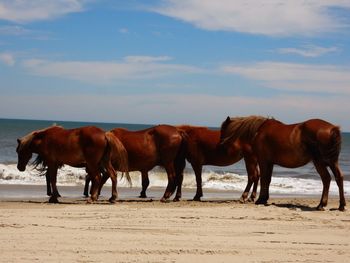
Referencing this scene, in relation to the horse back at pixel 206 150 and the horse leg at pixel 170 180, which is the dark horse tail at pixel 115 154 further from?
the horse back at pixel 206 150

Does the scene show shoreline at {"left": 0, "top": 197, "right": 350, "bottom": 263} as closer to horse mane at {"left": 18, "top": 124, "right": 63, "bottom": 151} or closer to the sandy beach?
the sandy beach

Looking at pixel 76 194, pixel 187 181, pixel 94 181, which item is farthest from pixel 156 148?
pixel 187 181

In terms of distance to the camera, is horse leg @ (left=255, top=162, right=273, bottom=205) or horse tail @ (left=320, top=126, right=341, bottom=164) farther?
horse leg @ (left=255, top=162, right=273, bottom=205)

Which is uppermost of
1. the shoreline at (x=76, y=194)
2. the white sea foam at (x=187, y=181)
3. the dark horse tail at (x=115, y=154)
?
the dark horse tail at (x=115, y=154)

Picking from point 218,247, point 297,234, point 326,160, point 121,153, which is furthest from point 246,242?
point 121,153

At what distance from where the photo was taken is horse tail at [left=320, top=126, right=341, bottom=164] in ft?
38.2

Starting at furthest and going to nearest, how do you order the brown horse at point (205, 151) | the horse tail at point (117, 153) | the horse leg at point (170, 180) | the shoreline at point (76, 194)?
1. the shoreline at point (76, 194)
2. the brown horse at point (205, 151)
3. the horse leg at point (170, 180)
4. the horse tail at point (117, 153)

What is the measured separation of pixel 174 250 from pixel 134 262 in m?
0.80

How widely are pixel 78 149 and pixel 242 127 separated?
11.4 ft

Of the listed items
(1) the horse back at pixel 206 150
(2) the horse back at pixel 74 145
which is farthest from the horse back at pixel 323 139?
(2) the horse back at pixel 74 145

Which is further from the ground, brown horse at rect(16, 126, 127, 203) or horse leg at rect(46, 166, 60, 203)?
brown horse at rect(16, 126, 127, 203)

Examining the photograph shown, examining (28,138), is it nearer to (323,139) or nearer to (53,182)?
(53,182)

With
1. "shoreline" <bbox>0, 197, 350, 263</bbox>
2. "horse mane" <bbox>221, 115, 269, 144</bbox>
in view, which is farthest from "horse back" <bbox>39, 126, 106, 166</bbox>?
"horse mane" <bbox>221, 115, 269, 144</bbox>

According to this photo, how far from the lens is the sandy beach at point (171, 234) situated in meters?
7.23
